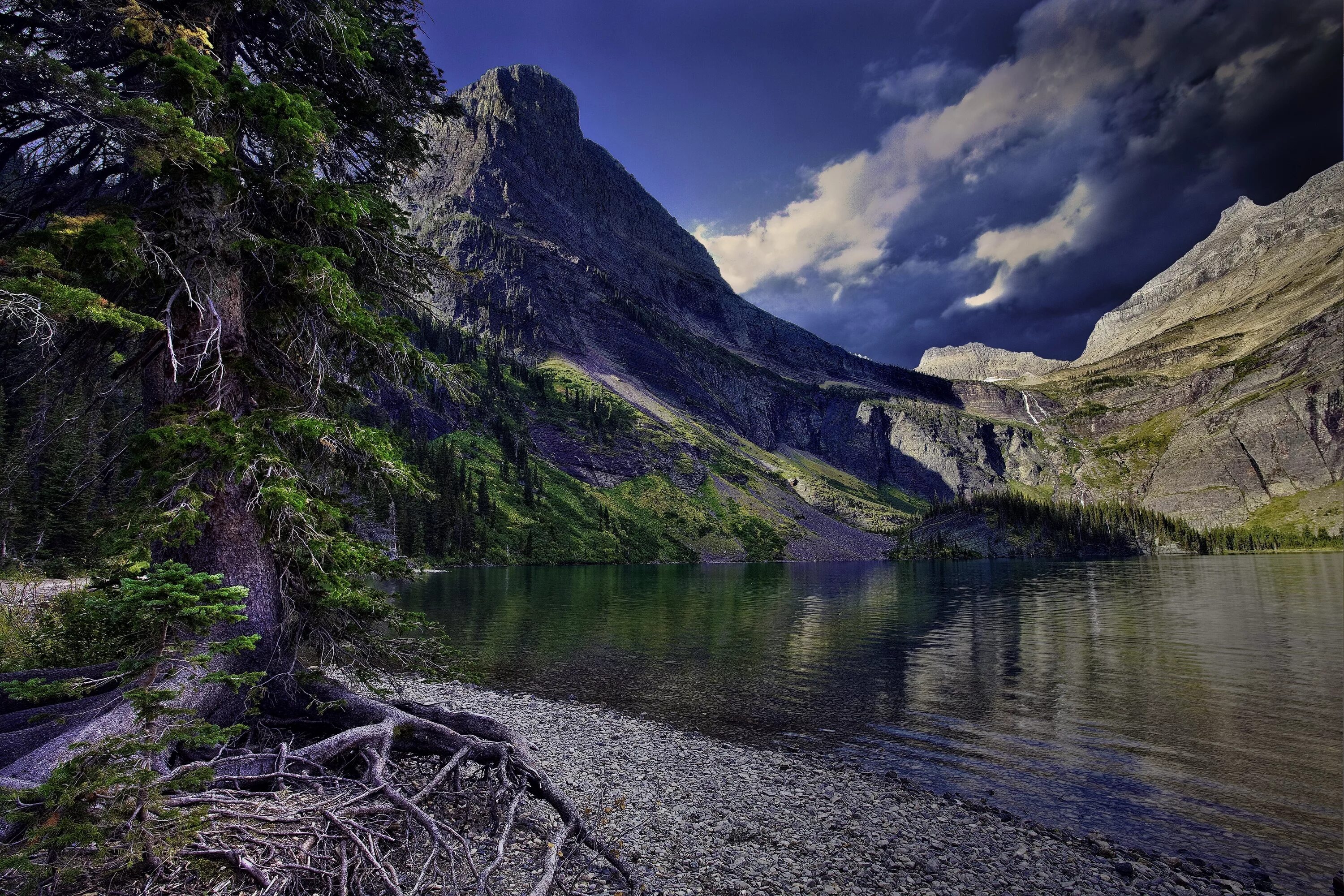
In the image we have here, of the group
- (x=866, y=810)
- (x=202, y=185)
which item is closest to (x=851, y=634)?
(x=866, y=810)

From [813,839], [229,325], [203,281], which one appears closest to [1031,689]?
[813,839]

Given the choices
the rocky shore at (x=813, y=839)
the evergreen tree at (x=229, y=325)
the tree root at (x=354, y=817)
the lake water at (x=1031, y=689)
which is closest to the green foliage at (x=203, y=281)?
the evergreen tree at (x=229, y=325)

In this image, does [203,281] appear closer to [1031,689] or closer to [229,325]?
[229,325]

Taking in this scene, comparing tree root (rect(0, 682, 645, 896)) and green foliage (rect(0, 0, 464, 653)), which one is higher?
green foliage (rect(0, 0, 464, 653))

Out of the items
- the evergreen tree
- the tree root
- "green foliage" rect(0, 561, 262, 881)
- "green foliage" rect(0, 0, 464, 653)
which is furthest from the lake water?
"green foliage" rect(0, 561, 262, 881)

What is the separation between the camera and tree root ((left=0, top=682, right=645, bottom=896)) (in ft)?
21.6

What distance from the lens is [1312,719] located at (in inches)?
864

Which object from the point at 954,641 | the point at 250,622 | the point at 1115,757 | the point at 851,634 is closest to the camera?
the point at 250,622

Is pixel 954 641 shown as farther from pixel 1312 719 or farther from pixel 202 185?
pixel 202 185

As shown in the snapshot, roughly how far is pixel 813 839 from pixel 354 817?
29.1 feet

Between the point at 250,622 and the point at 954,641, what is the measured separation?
41627mm

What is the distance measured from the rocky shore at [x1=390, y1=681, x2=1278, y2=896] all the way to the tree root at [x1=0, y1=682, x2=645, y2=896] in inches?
30.6

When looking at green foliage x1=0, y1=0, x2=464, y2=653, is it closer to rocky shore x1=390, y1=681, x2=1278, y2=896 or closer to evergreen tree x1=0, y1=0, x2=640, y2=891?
evergreen tree x1=0, y1=0, x2=640, y2=891

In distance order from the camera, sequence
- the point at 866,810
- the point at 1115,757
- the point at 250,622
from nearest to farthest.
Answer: the point at 250,622, the point at 866,810, the point at 1115,757
